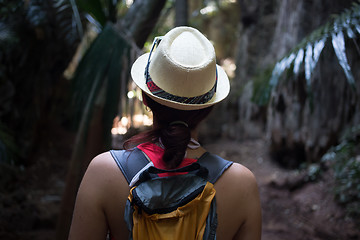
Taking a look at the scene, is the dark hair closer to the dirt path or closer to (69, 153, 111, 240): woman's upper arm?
(69, 153, 111, 240): woman's upper arm

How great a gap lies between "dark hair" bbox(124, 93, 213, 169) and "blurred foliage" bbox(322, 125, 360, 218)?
2.95 m

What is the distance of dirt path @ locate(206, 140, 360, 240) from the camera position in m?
3.81

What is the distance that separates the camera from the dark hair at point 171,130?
4.07 feet

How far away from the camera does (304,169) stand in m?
5.49

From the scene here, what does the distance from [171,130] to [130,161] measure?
215mm

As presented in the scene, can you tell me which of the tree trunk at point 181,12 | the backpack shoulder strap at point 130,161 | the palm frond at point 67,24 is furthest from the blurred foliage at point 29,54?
the backpack shoulder strap at point 130,161

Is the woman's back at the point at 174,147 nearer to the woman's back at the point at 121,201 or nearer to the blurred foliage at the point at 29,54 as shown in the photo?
the woman's back at the point at 121,201

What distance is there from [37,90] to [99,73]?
217 centimetres

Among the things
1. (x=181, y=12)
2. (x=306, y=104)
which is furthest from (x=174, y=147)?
(x=306, y=104)

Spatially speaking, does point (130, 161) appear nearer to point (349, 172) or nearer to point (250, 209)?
point (250, 209)

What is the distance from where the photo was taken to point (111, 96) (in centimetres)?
337

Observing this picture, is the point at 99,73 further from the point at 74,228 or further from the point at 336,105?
the point at 336,105

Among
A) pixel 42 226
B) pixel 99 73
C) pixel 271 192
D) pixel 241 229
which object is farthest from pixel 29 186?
pixel 241 229

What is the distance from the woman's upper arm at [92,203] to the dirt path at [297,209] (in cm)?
313
